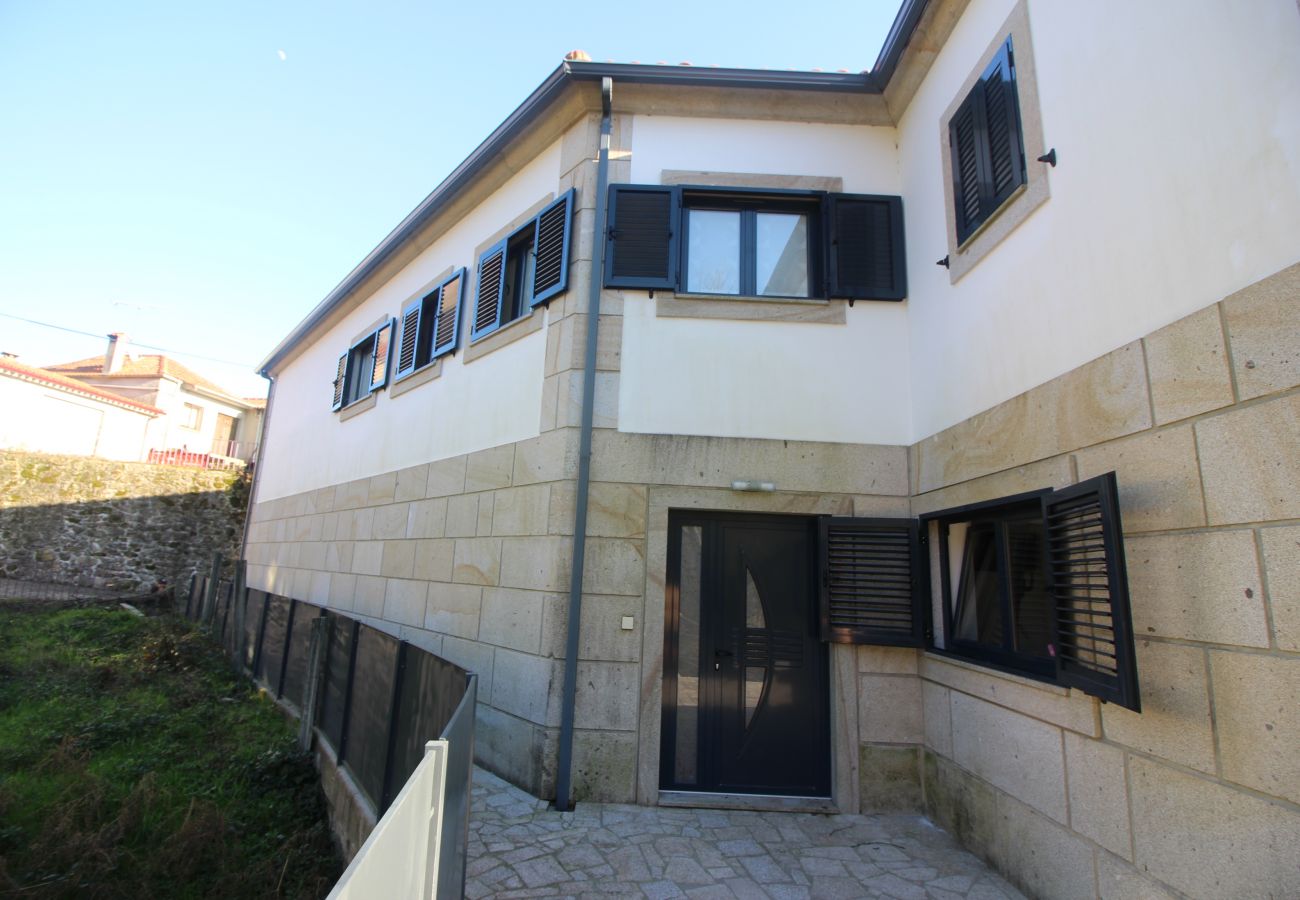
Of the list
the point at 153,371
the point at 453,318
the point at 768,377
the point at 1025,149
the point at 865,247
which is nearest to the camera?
the point at 1025,149

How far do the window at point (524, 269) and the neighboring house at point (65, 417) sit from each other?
20288 millimetres

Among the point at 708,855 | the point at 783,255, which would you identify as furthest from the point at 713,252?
the point at 708,855

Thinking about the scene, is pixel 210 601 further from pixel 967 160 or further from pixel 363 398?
pixel 967 160

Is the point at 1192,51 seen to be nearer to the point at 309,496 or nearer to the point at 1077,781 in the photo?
the point at 1077,781

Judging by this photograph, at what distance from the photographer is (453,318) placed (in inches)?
309

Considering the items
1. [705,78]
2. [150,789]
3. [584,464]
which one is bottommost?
[150,789]

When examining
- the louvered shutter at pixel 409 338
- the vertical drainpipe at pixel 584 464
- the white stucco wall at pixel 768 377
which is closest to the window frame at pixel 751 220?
the white stucco wall at pixel 768 377

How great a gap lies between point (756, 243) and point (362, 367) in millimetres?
7612

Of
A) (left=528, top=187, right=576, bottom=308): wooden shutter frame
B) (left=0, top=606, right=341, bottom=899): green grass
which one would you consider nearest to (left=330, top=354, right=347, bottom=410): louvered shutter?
(left=0, top=606, right=341, bottom=899): green grass

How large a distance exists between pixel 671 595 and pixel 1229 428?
Answer: 370 centimetres

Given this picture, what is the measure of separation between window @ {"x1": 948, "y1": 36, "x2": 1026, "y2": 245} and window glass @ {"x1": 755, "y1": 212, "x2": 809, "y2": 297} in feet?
4.48

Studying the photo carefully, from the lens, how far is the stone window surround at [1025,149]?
396 cm

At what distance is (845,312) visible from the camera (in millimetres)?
5684

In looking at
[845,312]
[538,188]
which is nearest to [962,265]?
[845,312]
